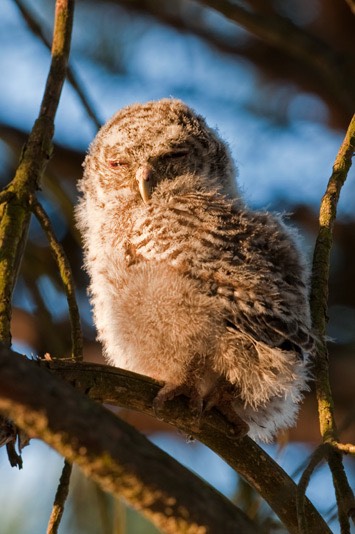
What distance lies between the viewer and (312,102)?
16.6 feet

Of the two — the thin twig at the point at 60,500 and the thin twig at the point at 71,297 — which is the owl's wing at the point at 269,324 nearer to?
the thin twig at the point at 71,297

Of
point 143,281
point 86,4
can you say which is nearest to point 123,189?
point 143,281

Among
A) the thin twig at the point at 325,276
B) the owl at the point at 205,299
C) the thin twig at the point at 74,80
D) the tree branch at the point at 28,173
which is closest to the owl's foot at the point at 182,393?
the owl at the point at 205,299

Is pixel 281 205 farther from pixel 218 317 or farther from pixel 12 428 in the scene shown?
pixel 12 428

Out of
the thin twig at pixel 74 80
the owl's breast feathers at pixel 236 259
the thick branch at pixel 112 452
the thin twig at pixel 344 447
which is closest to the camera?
the thick branch at pixel 112 452

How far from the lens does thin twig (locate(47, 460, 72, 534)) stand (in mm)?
1891

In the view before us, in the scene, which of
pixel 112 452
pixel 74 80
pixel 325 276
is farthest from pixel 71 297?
pixel 74 80

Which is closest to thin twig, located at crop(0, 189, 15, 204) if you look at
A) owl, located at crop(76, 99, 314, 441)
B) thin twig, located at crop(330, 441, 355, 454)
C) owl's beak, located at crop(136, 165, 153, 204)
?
owl, located at crop(76, 99, 314, 441)

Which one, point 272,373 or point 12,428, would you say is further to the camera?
point 272,373

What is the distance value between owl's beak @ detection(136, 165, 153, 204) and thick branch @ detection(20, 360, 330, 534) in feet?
2.41

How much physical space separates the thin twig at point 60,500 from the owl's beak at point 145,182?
3.13 ft

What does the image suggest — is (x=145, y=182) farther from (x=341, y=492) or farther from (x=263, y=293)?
(x=341, y=492)

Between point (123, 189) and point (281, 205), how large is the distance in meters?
1.89

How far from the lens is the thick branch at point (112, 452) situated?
1.13 m
